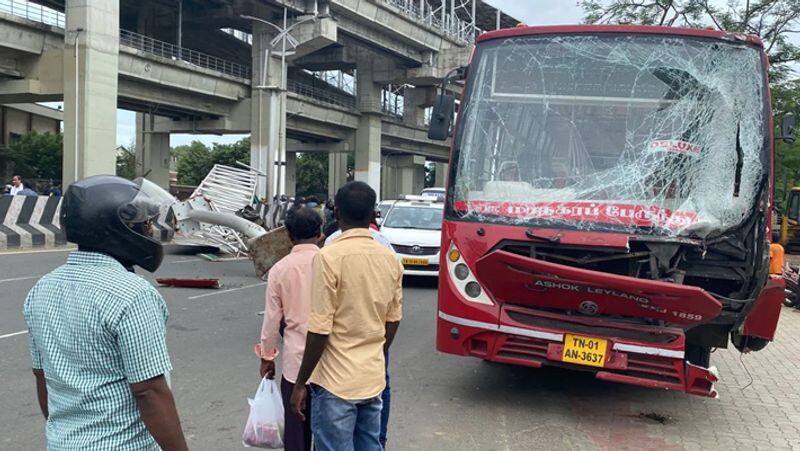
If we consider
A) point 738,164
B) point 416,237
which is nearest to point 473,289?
point 738,164

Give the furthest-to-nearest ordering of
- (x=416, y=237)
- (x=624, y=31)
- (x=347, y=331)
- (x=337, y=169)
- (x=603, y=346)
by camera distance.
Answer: (x=337, y=169)
(x=416, y=237)
(x=624, y=31)
(x=603, y=346)
(x=347, y=331)

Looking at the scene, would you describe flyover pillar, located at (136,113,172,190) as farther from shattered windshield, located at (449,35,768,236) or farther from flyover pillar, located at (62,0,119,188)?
shattered windshield, located at (449,35,768,236)

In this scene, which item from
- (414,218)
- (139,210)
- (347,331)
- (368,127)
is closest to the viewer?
(139,210)

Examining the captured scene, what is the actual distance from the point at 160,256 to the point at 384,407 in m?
2.15

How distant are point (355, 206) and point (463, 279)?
2.48 m

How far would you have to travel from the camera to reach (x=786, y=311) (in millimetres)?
12898

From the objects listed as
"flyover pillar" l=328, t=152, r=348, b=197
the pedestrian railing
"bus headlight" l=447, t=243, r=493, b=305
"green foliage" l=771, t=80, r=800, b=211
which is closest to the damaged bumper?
"bus headlight" l=447, t=243, r=493, b=305

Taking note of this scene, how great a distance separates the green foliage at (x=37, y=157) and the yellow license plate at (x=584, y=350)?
146ft

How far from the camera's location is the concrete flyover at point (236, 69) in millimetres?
25172

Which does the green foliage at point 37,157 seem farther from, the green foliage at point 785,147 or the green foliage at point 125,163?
the green foliage at point 785,147

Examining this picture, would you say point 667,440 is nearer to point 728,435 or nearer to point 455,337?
point 728,435

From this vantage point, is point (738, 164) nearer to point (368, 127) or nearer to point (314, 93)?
point (368, 127)

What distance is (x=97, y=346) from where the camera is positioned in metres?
2.05

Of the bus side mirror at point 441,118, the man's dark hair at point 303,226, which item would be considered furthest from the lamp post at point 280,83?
the man's dark hair at point 303,226
